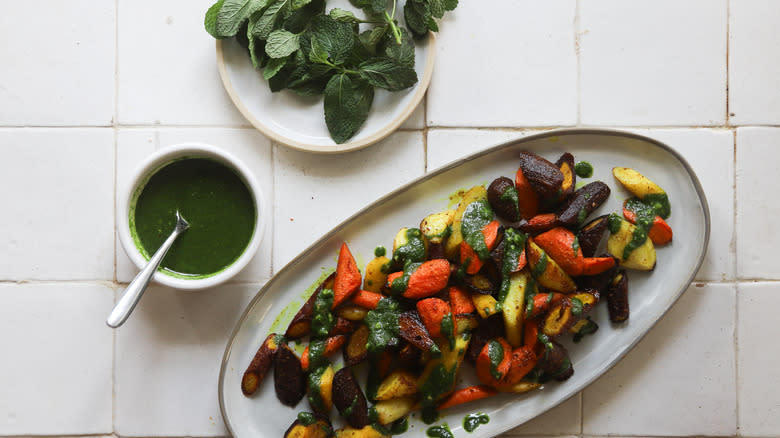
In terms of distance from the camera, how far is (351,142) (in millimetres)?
1009

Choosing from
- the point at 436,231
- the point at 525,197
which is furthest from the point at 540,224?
the point at 436,231

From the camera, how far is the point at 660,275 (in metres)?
1.02

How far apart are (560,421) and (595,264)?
1.09ft

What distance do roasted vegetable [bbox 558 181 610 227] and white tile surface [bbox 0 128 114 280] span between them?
0.81 m

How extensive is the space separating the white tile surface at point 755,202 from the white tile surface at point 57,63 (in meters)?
1.19

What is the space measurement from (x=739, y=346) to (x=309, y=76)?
940mm

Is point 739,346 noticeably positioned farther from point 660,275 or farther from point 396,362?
point 396,362

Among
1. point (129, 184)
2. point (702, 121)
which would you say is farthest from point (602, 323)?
point (129, 184)

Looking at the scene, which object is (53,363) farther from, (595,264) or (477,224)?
(595,264)

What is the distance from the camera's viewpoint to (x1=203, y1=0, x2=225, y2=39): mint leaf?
0.97m

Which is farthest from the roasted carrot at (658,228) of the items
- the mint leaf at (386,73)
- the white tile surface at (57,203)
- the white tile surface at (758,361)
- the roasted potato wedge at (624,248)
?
the white tile surface at (57,203)

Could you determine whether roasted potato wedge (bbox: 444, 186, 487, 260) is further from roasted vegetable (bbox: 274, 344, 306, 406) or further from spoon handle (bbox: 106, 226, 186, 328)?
spoon handle (bbox: 106, 226, 186, 328)

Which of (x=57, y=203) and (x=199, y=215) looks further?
(x=57, y=203)

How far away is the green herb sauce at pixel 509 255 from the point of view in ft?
3.09
